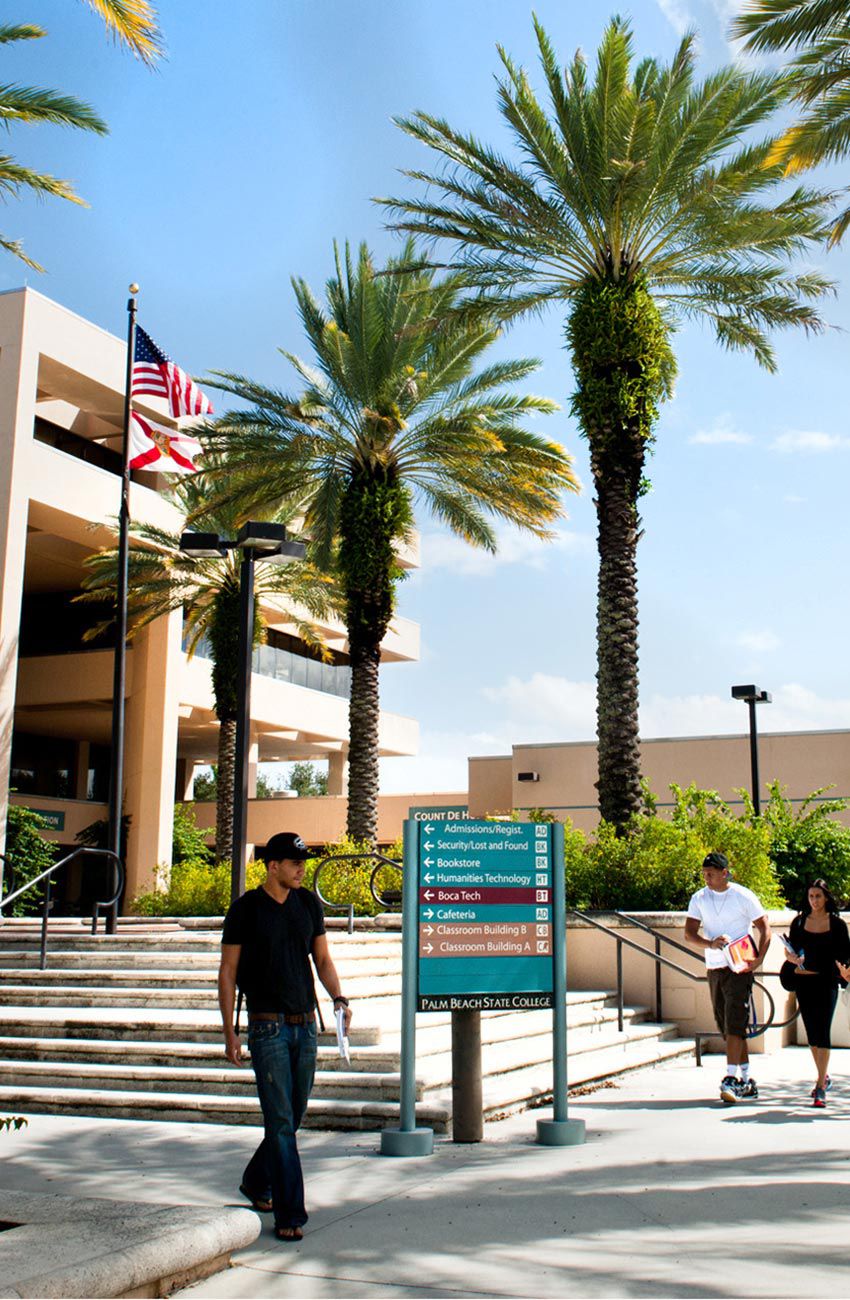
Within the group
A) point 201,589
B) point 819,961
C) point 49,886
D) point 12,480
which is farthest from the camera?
point 201,589

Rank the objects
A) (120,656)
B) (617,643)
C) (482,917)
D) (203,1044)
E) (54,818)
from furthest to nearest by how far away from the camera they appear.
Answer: (54,818) → (120,656) → (617,643) → (203,1044) → (482,917)

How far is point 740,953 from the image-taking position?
9594 millimetres

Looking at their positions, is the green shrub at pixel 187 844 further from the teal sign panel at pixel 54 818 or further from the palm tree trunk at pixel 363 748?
the palm tree trunk at pixel 363 748

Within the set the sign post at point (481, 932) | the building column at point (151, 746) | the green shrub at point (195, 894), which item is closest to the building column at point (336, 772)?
the building column at point (151, 746)

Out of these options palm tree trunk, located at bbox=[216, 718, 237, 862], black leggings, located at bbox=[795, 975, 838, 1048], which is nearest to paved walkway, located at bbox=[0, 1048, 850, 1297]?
black leggings, located at bbox=[795, 975, 838, 1048]

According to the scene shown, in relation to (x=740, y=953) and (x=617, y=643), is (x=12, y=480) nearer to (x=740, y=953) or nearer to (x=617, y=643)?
(x=617, y=643)

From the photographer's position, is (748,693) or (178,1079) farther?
(748,693)

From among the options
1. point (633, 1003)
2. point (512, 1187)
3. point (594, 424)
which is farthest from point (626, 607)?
point (512, 1187)

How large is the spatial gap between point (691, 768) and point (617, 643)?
53.0 ft

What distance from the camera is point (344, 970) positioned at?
12.8m

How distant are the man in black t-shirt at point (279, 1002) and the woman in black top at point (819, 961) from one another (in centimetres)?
489

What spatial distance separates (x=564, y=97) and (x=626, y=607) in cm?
779

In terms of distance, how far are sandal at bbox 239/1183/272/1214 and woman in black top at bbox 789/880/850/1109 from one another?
5.09 metres

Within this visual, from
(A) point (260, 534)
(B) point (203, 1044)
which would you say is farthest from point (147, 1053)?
(A) point (260, 534)
